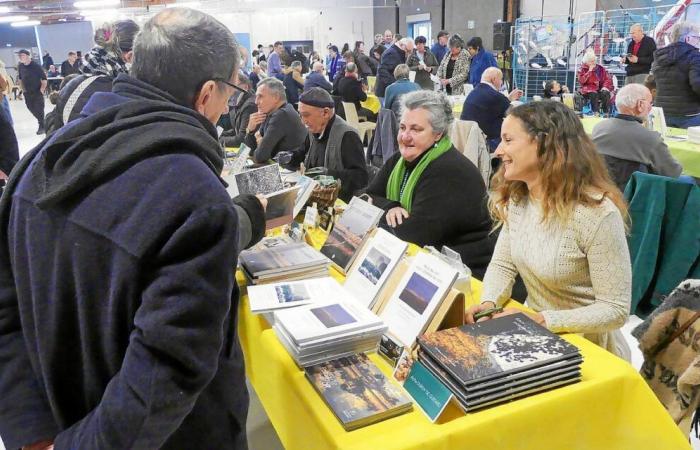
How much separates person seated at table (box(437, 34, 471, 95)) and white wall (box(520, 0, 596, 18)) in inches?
168

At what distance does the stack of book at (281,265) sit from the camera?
180cm

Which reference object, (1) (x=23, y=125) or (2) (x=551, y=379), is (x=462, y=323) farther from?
(1) (x=23, y=125)

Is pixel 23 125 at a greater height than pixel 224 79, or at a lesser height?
lesser

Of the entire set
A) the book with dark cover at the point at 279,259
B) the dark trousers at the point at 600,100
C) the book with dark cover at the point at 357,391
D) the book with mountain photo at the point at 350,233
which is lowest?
the book with dark cover at the point at 357,391

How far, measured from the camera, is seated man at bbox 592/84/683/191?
132 inches

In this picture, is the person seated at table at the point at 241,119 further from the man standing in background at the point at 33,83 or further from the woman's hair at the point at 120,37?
the man standing in background at the point at 33,83

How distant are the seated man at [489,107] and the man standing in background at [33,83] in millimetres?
8528

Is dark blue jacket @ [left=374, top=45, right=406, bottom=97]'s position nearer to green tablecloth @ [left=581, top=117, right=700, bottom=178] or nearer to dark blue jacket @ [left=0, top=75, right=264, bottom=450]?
green tablecloth @ [left=581, top=117, right=700, bottom=178]

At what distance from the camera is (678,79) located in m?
4.79

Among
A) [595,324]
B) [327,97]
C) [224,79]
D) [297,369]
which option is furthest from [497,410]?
[327,97]

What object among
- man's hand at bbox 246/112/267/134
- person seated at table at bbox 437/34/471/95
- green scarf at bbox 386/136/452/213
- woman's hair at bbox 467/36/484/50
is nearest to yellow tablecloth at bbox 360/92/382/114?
person seated at table at bbox 437/34/471/95

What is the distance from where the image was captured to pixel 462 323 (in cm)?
138

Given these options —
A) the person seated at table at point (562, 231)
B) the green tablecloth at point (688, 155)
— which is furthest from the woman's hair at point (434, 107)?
the green tablecloth at point (688, 155)

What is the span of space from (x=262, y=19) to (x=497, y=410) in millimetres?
21206
